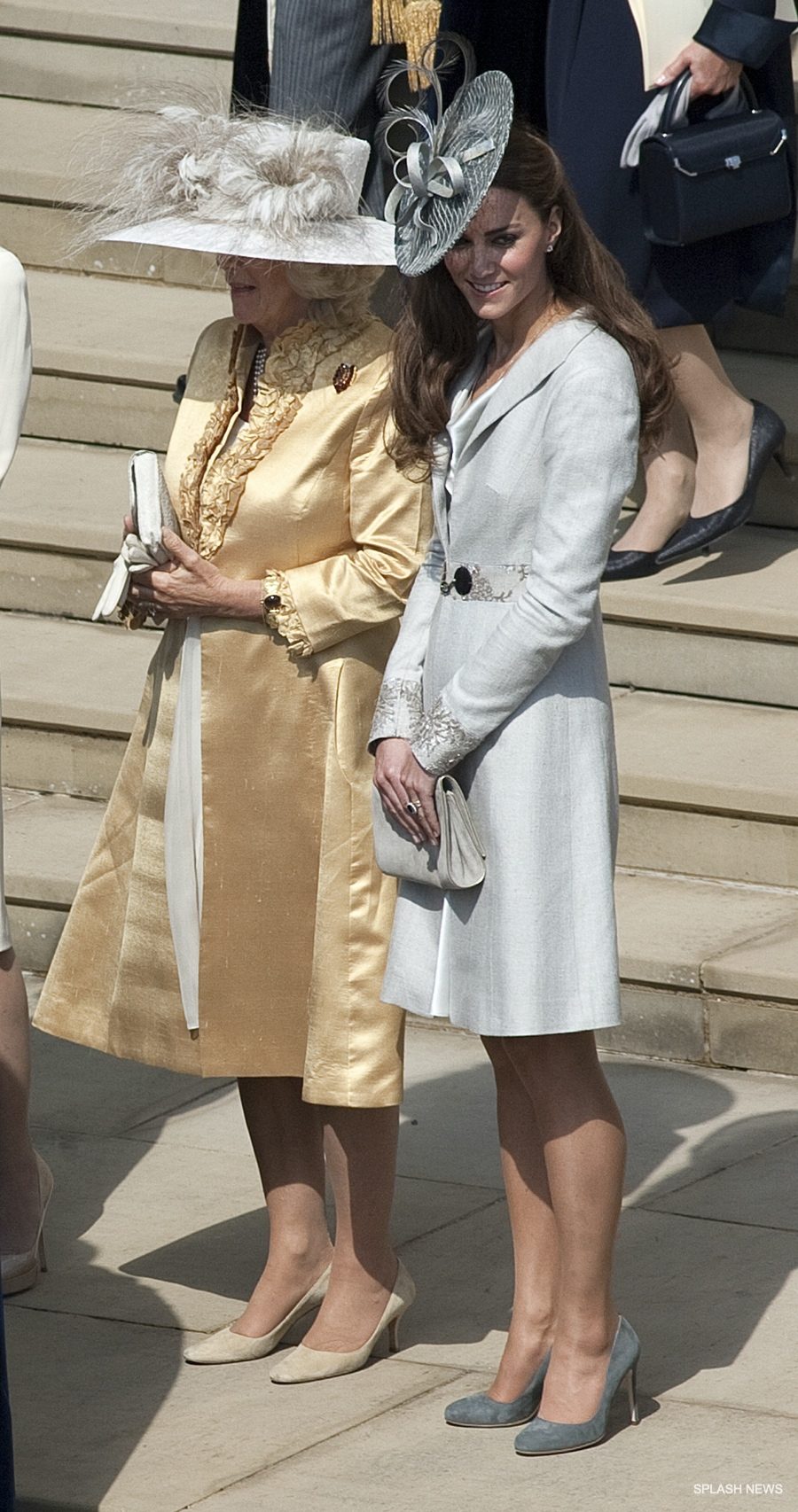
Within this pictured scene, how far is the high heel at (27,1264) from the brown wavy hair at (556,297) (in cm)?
158

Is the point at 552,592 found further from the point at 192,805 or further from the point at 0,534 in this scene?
the point at 0,534

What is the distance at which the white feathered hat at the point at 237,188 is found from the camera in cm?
378

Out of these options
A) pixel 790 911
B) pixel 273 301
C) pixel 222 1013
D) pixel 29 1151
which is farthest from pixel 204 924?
pixel 790 911

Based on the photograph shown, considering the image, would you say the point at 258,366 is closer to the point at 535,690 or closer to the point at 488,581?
the point at 488,581

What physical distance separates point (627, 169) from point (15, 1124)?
11.2 ft

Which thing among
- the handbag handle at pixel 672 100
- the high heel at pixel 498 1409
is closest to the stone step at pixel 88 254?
the handbag handle at pixel 672 100

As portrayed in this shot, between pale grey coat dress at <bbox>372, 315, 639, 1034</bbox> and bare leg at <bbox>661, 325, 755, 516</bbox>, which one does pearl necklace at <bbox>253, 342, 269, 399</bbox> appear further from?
bare leg at <bbox>661, 325, 755, 516</bbox>

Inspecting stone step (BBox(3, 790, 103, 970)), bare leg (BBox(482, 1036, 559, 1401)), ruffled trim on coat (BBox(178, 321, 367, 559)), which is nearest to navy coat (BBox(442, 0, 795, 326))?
stone step (BBox(3, 790, 103, 970))

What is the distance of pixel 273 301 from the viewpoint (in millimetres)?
3887

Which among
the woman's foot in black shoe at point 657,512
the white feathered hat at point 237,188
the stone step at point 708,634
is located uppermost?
the white feathered hat at point 237,188

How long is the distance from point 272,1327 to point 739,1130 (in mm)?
1326

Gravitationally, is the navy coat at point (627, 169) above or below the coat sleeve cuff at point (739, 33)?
below

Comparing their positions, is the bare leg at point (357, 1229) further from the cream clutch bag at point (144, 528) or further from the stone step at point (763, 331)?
the stone step at point (763, 331)

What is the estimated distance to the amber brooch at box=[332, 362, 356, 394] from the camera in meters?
3.88
